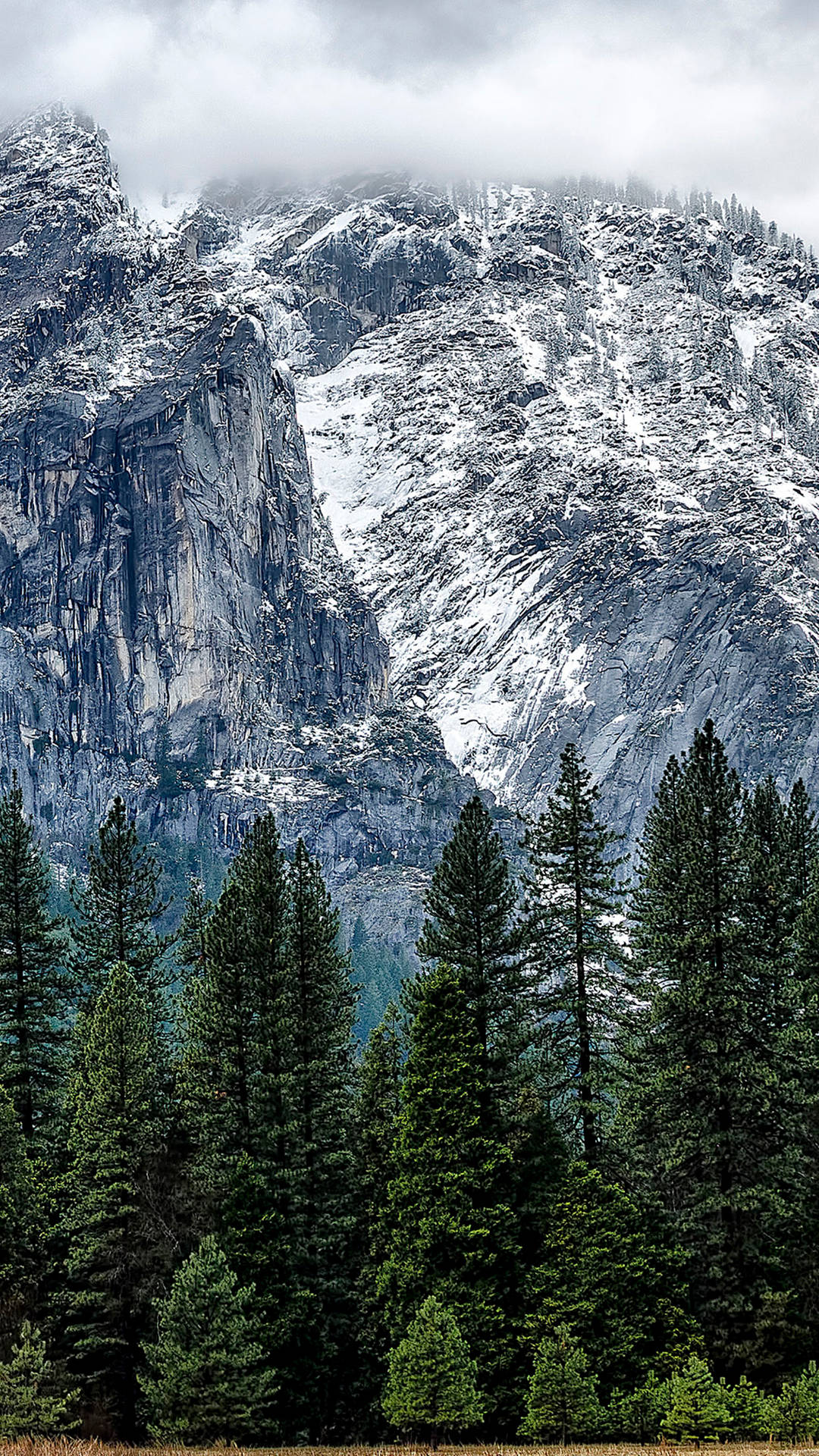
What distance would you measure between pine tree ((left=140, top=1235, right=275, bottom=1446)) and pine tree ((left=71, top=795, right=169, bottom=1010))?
19.2 m

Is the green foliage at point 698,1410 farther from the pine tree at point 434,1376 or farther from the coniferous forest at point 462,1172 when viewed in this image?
the pine tree at point 434,1376

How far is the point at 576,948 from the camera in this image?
4056 centimetres

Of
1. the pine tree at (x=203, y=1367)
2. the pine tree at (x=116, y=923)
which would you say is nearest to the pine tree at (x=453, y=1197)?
the pine tree at (x=203, y=1367)

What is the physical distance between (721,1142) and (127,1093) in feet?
53.2

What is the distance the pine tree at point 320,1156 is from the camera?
4016 cm

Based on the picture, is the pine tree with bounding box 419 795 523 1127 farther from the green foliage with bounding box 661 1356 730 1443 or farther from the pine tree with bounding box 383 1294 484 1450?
the green foliage with bounding box 661 1356 730 1443

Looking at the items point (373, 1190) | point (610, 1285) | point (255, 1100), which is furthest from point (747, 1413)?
point (255, 1100)

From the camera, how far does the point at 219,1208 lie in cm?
4059

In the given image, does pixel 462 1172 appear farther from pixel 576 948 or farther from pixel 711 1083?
pixel 576 948

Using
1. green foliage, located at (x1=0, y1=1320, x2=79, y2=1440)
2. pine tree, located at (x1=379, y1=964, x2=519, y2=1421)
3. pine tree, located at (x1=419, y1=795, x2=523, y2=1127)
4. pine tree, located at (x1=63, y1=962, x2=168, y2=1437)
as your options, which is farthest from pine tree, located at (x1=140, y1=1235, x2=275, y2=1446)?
pine tree, located at (x1=419, y1=795, x2=523, y2=1127)

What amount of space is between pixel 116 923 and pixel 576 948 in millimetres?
19852

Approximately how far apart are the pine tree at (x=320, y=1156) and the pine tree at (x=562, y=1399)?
8.20 meters

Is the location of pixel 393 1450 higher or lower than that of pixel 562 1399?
lower

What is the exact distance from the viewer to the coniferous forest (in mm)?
34906
